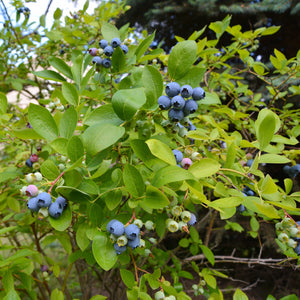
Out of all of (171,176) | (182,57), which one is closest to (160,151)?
(171,176)

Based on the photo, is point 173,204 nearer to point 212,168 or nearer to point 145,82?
point 212,168

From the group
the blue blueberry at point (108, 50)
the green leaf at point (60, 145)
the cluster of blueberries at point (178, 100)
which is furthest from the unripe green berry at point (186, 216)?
the blue blueberry at point (108, 50)

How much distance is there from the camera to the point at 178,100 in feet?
1.96

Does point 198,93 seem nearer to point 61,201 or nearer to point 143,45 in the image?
point 143,45

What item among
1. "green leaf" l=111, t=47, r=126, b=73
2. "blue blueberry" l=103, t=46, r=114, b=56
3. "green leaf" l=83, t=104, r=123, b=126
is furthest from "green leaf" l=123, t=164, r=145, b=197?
"blue blueberry" l=103, t=46, r=114, b=56

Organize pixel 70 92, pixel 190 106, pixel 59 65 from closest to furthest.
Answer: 1. pixel 190 106
2. pixel 70 92
3. pixel 59 65

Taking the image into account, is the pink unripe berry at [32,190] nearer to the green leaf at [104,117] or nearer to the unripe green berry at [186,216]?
the green leaf at [104,117]

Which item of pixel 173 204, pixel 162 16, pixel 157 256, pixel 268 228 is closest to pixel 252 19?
pixel 162 16

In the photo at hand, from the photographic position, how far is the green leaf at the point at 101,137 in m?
0.53

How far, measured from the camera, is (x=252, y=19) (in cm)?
341

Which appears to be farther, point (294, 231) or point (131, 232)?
point (294, 231)

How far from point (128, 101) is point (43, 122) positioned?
24 cm

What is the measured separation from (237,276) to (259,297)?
0.36 meters

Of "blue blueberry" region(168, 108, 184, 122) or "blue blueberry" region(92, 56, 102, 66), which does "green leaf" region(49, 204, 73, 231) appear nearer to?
"blue blueberry" region(168, 108, 184, 122)
